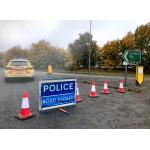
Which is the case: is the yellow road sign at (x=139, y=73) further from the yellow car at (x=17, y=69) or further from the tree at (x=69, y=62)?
the tree at (x=69, y=62)

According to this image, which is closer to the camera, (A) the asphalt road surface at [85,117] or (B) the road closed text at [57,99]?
(A) the asphalt road surface at [85,117]

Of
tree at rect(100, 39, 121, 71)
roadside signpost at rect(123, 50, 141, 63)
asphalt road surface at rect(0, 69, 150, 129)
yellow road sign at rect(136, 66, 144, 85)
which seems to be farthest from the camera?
tree at rect(100, 39, 121, 71)

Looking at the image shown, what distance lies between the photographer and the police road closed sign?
13.4ft

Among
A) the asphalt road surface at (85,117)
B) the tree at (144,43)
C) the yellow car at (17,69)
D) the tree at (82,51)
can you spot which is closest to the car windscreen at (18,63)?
the yellow car at (17,69)

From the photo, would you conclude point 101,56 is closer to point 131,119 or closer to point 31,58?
point 31,58

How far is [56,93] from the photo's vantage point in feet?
14.3

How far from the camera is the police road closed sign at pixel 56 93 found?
4098 mm

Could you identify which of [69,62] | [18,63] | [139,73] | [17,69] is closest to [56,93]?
[17,69]

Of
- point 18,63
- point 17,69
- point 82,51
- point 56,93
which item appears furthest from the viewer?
point 82,51

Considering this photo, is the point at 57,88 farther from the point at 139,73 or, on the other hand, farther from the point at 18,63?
the point at 18,63

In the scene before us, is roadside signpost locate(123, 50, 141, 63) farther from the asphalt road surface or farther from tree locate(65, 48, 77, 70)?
tree locate(65, 48, 77, 70)

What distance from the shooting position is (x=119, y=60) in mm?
29609

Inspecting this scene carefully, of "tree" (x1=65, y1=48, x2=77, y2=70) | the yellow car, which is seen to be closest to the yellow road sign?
the yellow car

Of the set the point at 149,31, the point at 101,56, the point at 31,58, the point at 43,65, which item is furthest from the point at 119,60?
→ the point at 31,58
